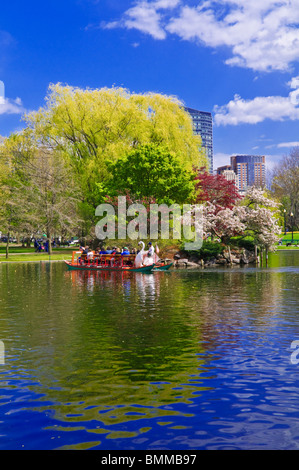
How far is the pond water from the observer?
6539 millimetres

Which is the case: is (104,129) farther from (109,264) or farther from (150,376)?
(150,376)

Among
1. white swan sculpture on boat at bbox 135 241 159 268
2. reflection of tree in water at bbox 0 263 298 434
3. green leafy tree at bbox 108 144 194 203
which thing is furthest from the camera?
green leafy tree at bbox 108 144 194 203

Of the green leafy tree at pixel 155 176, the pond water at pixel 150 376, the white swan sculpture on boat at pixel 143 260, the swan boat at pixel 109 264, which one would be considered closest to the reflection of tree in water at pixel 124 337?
the pond water at pixel 150 376

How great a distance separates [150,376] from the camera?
9086 mm

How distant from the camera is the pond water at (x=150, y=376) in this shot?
6.54 m

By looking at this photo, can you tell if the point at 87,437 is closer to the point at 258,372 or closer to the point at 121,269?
the point at 258,372

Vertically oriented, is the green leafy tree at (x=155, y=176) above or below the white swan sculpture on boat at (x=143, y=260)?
→ above

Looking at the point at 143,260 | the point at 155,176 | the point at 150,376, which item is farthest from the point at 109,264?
the point at 150,376

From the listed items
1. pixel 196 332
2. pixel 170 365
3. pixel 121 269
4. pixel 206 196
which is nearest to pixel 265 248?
pixel 206 196

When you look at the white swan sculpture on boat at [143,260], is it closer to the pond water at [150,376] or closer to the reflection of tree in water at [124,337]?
the reflection of tree in water at [124,337]

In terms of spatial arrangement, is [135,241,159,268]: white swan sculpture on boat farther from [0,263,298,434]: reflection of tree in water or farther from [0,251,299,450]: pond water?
[0,251,299,450]: pond water

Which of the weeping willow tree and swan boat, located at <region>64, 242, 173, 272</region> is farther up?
the weeping willow tree

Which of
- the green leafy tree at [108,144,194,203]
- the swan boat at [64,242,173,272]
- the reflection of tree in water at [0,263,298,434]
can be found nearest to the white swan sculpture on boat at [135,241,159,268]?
the swan boat at [64,242,173,272]

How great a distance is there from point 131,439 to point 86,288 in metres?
19.0
